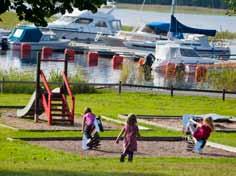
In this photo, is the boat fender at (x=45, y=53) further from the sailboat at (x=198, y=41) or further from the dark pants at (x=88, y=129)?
the dark pants at (x=88, y=129)

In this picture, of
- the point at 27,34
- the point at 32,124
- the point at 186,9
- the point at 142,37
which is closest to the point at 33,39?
the point at 27,34

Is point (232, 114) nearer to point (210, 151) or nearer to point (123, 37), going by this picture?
point (210, 151)

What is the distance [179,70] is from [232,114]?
28432mm

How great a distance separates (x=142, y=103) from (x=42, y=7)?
21976 mm

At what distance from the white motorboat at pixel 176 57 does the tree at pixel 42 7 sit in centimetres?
5199

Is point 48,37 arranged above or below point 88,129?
below

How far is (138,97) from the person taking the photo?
40.6 meters

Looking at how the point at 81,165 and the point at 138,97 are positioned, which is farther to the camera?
the point at 138,97

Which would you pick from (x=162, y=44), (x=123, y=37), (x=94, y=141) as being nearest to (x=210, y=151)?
(x=94, y=141)

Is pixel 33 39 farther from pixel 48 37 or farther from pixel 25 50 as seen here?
pixel 25 50

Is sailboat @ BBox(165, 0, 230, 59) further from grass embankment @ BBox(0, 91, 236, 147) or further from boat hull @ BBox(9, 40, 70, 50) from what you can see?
grass embankment @ BBox(0, 91, 236, 147)

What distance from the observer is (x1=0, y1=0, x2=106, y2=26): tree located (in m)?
→ 16.0

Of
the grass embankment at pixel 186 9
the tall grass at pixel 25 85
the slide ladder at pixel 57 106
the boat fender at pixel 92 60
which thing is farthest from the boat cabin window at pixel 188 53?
the grass embankment at pixel 186 9

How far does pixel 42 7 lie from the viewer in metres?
16.4
